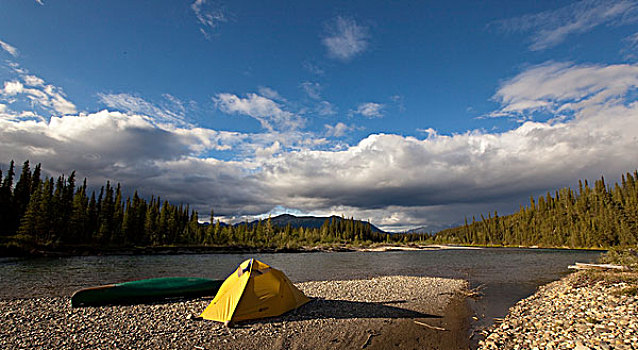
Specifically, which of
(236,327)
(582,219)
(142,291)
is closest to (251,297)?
(236,327)

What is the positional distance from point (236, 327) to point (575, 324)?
13181 mm

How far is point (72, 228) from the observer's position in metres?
88.8

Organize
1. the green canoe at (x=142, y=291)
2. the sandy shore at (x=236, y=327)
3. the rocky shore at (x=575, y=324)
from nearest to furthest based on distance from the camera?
the rocky shore at (x=575, y=324) → the sandy shore at (x=236, y=327) → the green canoe at (x=142, y=291)

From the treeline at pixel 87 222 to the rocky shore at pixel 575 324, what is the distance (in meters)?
88.4

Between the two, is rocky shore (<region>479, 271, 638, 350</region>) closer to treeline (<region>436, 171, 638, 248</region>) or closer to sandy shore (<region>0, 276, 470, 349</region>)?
sandy shore (<region>0, 276, 470, 349</region>)

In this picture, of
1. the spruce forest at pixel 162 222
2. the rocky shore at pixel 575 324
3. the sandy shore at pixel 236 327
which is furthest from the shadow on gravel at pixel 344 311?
the spruce forest at pixel 162 222

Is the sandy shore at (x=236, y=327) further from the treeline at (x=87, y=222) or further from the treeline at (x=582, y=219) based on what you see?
the treeline at (x=582, y=219)

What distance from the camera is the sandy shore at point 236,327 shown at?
38.5ft

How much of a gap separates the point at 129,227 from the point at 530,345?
119 m

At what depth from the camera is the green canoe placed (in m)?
17.3

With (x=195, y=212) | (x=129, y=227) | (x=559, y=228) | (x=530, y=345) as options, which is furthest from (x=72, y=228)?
(x=559, y=228)

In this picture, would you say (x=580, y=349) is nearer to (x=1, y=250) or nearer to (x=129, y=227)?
(x=1, y=250)

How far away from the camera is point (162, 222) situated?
4493 inches

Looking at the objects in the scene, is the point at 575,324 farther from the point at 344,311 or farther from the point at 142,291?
the point at 142,291
